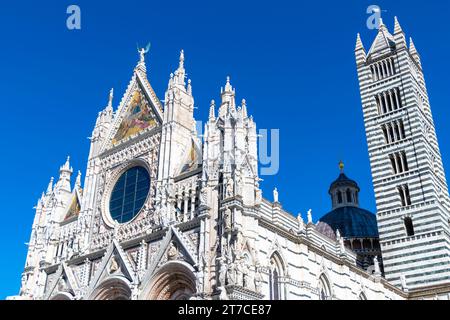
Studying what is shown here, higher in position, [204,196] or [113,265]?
[204,196]

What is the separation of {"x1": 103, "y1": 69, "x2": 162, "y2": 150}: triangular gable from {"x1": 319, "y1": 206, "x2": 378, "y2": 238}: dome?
920 inches

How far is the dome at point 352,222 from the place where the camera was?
153ft

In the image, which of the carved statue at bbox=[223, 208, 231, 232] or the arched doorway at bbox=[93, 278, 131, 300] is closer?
the carved statue at bbox=[223, 208, 231, 232]

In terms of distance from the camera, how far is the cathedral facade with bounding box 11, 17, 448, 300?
2325cm

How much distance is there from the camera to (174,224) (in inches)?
1001

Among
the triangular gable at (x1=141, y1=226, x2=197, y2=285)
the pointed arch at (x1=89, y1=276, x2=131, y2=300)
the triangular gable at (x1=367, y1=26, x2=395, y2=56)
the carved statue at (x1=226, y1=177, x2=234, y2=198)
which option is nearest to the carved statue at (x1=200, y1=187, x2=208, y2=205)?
the carved statue at (x1=226, y1=177, x2=234, y2=198)

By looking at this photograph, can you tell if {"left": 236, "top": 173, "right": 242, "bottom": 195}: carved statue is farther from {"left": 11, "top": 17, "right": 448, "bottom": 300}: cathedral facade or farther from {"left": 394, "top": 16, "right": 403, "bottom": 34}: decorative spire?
{"left": 394, "top": 16, "right": 403, "bottom": 34}: decorative spire

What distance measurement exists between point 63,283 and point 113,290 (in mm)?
4256

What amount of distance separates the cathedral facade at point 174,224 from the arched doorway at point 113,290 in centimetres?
7

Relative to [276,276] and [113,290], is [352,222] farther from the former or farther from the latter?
[113,290]

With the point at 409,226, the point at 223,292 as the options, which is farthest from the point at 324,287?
the point at 409,226

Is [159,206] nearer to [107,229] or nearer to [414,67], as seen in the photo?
[107,229]

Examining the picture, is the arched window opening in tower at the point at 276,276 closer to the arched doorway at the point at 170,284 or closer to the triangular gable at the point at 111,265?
the arched doorway at the point at 170,284
